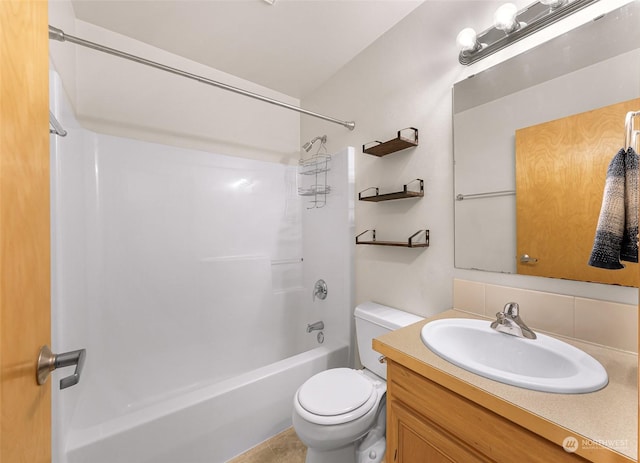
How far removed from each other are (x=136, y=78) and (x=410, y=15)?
1.81m

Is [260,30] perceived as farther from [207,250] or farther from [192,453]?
[192,453]

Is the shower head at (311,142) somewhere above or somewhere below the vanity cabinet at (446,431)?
above

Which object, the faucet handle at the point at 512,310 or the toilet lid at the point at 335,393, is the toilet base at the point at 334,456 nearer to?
the toilet lid at the point at 335,393

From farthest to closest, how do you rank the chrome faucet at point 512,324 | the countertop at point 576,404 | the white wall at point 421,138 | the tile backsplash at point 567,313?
the white wall at point 421,138
the chrome faucet at point 512,324
the tile backsplash at point 567,313
the countertop at point 576,404

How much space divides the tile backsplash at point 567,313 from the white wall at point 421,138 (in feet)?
0.14

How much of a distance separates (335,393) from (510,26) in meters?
Result: 1.76

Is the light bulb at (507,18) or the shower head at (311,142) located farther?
the shower head at (311,142)

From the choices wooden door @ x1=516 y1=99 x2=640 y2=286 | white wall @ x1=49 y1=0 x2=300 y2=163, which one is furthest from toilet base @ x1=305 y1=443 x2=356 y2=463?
white wall @ x1=49 y1=0 x2=300 y2=163

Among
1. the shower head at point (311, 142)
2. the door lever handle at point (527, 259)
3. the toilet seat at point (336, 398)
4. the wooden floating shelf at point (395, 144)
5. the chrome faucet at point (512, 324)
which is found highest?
the shower head at point (311, 142)

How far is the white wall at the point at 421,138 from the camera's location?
1.27m

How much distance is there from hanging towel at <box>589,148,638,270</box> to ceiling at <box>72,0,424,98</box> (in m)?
1.33

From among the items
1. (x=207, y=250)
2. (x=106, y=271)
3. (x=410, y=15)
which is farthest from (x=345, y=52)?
(x=106, y=271)

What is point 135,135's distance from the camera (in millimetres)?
1799

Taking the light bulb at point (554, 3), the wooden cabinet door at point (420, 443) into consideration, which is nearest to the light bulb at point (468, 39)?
the light bulb at point (554, 3)
